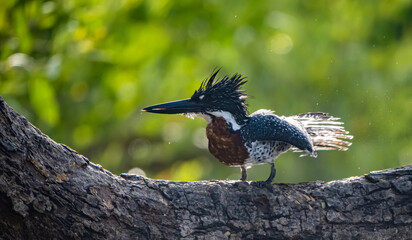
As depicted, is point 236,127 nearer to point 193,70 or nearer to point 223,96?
point 223,96

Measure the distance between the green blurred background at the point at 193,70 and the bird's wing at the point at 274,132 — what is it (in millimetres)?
1640

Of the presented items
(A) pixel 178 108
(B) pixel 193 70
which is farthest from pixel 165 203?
(B) pixel 193 70

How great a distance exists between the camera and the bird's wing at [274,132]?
13.5 feet

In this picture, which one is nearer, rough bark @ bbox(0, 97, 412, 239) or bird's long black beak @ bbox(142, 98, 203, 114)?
rough bark @ bbox(0, 97, 412, 239)

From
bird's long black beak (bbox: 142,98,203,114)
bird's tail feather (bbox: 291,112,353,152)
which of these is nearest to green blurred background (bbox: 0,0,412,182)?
bird's long black beak (bbox: 142,98,203,114)

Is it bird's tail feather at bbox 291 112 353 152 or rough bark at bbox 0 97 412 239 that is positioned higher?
bird's tail feather at bbox 291 112 353 152

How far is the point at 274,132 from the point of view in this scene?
13.6ft

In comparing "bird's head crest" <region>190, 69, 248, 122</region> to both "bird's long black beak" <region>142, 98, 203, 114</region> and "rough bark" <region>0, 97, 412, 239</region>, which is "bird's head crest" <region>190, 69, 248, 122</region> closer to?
"bird's long black beak" <region>142, 98, 203, 114</region>

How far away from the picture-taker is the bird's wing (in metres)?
4.13

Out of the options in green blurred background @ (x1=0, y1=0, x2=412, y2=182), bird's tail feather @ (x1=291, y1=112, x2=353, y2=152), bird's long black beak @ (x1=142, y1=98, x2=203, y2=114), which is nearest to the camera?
bird's long black beak @ (x1=142, y1=98, x2=203, y2=114)

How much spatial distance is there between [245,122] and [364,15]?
3.96 metres

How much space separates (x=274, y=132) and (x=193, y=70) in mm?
2391

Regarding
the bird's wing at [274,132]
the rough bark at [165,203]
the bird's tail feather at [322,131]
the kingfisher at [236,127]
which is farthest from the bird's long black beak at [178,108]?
the bird's tail feather at [322,131]

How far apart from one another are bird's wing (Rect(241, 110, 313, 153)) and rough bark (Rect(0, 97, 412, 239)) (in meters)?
0.36
